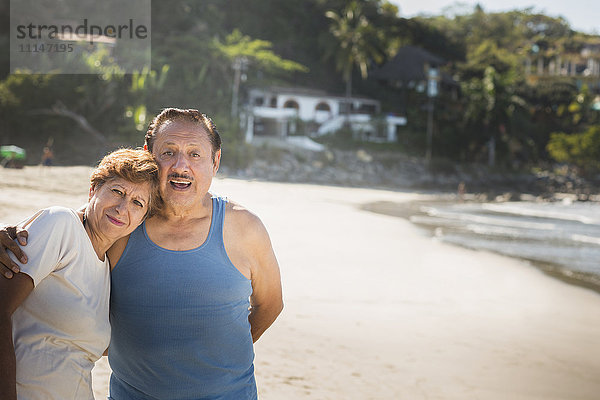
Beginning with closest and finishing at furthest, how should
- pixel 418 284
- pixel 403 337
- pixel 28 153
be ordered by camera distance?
pixel 403 337 → pixel 418 284 → pixel 28 153

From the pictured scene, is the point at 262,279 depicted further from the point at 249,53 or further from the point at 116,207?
the point at 249,53

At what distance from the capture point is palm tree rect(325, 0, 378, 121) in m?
42.0

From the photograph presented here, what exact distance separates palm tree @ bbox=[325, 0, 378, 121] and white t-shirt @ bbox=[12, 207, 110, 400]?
4099 centimetres

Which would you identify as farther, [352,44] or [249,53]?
[352,44]

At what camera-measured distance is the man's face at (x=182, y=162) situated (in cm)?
225

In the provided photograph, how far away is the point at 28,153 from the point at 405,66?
3188cm

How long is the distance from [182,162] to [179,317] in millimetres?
587

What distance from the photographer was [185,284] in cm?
213

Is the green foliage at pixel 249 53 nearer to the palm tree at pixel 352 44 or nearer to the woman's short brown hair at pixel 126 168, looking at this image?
the palm tree at pixel 352 44

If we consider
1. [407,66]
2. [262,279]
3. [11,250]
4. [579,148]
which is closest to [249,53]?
[407,66]

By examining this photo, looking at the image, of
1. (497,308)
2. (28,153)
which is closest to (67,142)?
(28,153)

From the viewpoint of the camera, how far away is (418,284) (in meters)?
9.59

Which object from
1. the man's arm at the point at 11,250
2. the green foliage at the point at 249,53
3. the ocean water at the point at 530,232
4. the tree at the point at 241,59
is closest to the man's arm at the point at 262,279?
the man's arm at the point at 11,250

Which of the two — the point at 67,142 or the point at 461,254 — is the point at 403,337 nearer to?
the point at 461,254
